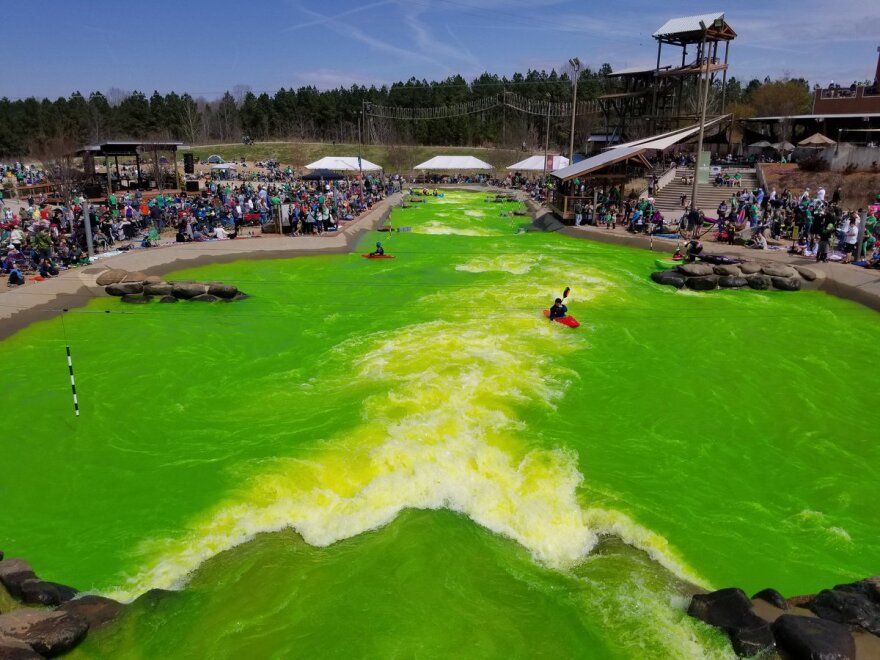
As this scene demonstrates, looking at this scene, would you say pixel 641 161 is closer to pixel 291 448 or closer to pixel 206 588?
pixel 291 448

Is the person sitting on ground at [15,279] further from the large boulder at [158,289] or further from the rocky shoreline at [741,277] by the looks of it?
the rocky shoreline at [741,277]

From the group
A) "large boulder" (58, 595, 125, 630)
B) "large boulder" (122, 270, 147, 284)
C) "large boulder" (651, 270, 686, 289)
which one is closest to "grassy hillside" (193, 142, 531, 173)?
"large boulder" (651, 270, 686, 289)

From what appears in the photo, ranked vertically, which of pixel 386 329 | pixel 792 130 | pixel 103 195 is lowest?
pixel 386 329

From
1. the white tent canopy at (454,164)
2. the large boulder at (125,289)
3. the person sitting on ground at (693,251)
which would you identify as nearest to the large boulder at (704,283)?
the person sitting on ground at (693,251)

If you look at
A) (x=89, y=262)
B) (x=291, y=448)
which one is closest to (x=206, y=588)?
(x=291, y=448)

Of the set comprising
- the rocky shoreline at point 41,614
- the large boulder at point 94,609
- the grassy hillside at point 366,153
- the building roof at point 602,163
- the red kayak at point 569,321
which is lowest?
the large boulder at point 94,609
